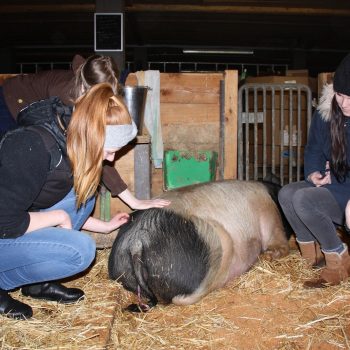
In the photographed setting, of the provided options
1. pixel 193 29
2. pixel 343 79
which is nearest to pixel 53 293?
pixel 343 79

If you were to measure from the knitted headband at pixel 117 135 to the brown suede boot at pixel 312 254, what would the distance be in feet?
5.90

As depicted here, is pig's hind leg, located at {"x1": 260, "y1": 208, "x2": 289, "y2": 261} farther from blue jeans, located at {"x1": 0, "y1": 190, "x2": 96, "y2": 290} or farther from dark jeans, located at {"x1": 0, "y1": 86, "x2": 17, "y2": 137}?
dark jeans, located at {"x1": 0, "y1": 86, "x2": 17, "y2": 137}

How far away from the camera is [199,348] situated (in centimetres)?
231

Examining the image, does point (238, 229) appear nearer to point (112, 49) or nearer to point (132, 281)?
point (132, 281)

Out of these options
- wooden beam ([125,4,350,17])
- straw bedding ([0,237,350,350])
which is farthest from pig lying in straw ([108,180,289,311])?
wooden beam ([125,4,350,17])

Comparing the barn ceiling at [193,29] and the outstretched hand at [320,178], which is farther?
the barn ceiling at [193,29]

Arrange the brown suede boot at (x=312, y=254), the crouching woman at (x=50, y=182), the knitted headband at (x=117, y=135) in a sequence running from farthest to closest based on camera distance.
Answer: the brown suede boot at (x=312, y=254), the knitted headband at (x=117, y=135), the crouching woman at (x=50, y=182)

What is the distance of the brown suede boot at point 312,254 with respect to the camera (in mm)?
3436

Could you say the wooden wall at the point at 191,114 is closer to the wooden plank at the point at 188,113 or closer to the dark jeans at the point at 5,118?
the wooden plank at the point at 188,113

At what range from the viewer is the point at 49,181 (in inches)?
91.0

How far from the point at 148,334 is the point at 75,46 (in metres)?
11.5

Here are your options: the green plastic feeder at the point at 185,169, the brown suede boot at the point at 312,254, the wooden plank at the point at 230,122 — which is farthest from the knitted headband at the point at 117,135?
the wooden plank at the point at 230,122

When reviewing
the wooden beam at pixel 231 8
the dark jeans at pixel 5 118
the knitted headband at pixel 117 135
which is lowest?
the knitted headband at pixel 117 135

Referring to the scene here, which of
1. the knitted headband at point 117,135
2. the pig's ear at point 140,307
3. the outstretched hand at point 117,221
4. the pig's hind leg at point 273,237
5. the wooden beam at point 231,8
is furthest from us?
the wooden beam at point 231,8
